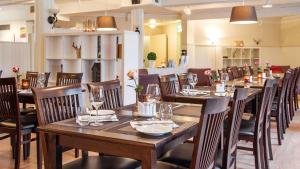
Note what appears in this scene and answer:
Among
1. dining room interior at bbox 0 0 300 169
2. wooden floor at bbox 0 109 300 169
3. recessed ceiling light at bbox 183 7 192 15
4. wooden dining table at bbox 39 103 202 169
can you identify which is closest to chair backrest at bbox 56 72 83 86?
dining room interior at bbox 0 0 300 169

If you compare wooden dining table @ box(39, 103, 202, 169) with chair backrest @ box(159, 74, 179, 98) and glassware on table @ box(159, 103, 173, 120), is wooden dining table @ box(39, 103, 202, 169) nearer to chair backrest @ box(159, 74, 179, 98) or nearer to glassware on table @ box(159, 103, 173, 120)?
glassware on table @ box(159, 103, 173, 120)

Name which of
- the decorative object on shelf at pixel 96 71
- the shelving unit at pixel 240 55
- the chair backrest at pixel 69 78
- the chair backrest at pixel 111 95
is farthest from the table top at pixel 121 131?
the shelving unit at pixel 240 55

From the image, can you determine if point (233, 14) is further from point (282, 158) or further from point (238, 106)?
point (238, 106)

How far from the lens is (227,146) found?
228 centimetres

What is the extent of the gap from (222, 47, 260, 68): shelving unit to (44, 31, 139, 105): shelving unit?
7433 millimetres

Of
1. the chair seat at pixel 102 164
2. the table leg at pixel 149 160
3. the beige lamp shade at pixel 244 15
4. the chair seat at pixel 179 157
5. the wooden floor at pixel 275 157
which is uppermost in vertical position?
the beige lamp shade at pixel 244 15

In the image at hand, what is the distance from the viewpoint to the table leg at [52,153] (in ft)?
6.55

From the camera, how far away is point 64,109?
2.44 metres

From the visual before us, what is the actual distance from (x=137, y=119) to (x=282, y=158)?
8.28 feet

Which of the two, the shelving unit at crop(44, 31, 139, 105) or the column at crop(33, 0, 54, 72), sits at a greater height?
the column at crop(33, 0, 54, 72)

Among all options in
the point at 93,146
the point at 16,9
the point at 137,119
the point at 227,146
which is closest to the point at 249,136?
the point at 227,146

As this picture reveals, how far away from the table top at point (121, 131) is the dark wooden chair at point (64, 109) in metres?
0.18

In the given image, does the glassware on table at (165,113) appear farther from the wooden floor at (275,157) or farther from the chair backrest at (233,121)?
the wooden floor at (275,157)

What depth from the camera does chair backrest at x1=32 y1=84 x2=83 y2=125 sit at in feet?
7.24
